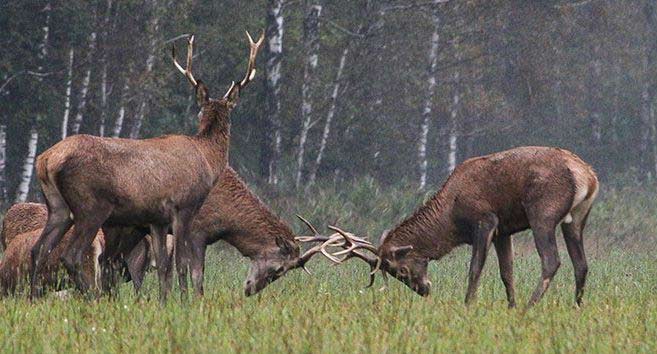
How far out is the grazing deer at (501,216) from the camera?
1207 cm

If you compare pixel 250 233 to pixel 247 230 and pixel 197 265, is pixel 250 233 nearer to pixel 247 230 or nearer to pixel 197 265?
pixel 247 230

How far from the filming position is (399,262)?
44.0ft

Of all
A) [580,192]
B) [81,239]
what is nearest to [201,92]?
[81,239]

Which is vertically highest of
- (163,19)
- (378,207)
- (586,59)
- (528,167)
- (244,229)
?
(528,167)

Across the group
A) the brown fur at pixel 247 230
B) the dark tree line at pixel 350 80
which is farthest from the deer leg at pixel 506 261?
the dark tree line at pixel 350 80

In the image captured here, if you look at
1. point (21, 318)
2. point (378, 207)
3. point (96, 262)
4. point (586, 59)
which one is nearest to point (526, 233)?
point (378, 207)

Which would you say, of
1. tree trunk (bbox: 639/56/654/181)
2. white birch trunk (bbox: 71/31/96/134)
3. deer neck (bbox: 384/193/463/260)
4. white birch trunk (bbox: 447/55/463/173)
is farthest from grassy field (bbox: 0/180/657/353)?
tree trunk (bbox: 639/56/654/181)

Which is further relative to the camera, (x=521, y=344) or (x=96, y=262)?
(x=96, y=262)

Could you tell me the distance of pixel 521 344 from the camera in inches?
310

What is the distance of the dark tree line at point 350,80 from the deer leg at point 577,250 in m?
14.6

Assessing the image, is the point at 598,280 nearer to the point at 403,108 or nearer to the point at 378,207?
the point at 378,207

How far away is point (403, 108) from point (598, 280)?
935 inches

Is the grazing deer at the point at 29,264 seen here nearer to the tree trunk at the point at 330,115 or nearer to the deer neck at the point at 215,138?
the deer neck at the point at 215,138

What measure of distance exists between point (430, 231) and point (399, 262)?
0.41 meters
